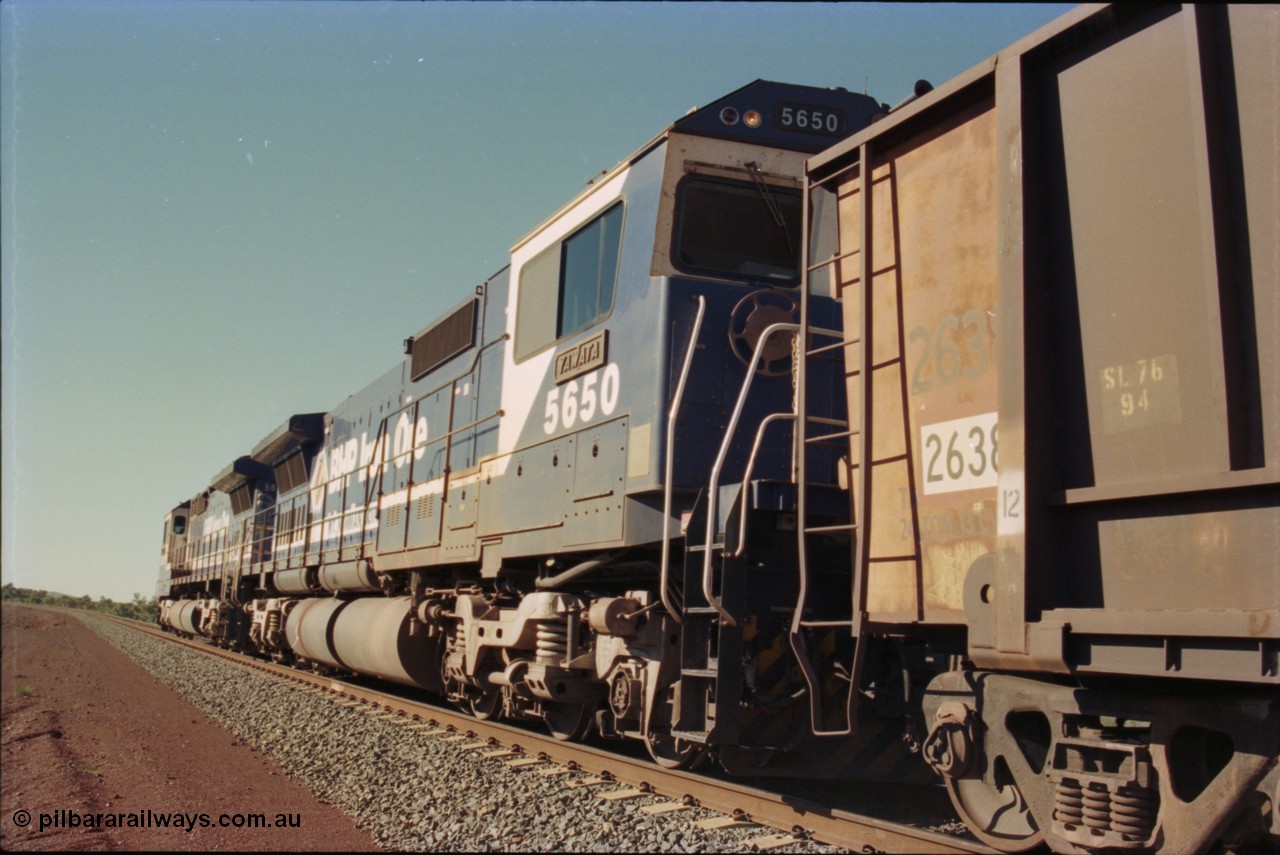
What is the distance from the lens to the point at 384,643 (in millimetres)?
10781

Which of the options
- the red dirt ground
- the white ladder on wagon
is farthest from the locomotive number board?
the red dirt ground

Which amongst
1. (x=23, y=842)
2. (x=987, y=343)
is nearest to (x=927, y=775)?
(x=987, y=343)

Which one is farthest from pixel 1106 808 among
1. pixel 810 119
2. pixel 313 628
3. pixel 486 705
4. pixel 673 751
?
pixel 313 628

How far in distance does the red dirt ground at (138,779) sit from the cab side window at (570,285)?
353 cm

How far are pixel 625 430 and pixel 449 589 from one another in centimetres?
405

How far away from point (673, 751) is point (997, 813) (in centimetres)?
246

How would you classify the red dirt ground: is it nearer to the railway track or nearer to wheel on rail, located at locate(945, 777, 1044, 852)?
the railway track

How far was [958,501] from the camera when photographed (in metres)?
4.21

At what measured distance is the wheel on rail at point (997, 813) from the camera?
426 cm

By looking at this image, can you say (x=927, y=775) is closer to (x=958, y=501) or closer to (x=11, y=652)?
(x=958, y=501)

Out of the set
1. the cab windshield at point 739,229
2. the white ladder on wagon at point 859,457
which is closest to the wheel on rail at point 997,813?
the white ladder on wagon at point 859,457

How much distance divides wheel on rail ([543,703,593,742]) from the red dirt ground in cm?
196

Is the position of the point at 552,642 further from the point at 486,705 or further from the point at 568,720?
the point at 486,705

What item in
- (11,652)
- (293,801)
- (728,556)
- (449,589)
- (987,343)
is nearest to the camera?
(987,343)
